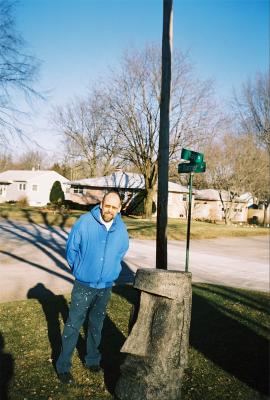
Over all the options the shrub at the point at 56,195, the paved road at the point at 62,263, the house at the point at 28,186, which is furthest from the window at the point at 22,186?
the paved road at the point at 62,263

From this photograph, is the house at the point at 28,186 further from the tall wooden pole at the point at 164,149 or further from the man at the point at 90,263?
the man at the point at 90,263

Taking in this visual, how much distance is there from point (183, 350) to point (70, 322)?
45.7 inches

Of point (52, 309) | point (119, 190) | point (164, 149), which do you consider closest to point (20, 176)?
point (119, 190)

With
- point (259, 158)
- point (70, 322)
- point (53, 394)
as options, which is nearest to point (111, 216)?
point (70, 322)

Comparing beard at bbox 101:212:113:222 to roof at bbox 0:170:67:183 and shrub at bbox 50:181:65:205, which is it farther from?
roof at bbox 0:170:67:183

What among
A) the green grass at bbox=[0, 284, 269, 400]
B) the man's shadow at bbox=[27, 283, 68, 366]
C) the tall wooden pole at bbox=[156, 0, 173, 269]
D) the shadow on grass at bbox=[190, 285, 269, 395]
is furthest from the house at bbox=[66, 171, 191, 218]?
the tall wooden pole at bbox=[156, 0, 173, 269]

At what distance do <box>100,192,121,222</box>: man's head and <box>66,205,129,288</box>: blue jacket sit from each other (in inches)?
2.9

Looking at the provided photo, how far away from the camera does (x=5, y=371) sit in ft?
12.6

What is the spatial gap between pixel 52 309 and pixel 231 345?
2.87m

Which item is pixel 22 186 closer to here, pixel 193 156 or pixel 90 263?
pixel 193 156

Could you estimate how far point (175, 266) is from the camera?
11664mm

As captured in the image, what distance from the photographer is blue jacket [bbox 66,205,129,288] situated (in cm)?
375

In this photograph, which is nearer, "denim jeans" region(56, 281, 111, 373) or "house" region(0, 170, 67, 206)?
"denim jeans" region(56, 281, 111, 373)

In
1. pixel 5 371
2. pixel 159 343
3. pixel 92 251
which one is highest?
pixel 92 251
